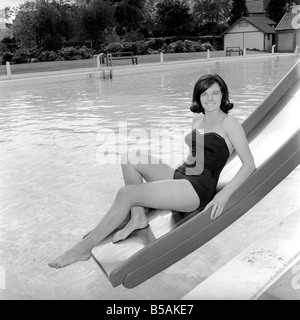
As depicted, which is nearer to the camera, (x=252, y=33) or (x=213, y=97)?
(x=213, y=97)

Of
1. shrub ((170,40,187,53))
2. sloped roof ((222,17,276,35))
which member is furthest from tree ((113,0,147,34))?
sloped roof ((222,17,276,35))

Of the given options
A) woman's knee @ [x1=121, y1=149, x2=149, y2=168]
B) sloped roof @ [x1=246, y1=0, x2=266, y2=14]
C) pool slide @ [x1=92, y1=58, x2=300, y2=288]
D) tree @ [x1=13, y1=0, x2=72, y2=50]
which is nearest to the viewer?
pool slide @ [x1=92, y1=58, x2=300, y2=288]

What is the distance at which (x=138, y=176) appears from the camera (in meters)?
2.83

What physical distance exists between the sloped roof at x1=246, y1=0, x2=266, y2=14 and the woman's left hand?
172 feet

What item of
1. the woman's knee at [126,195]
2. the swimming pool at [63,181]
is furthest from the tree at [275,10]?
the woman's knee at [126,195]

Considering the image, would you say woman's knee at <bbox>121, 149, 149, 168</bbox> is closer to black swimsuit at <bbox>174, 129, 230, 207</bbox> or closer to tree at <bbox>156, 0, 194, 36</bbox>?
black swimsuit at <bbox>174, 129, 230, 207</bbox>

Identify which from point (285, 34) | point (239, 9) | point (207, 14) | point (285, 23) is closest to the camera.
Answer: point (285, 34)

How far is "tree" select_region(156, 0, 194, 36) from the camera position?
41500mm

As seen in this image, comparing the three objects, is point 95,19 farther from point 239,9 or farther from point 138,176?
point 138,176

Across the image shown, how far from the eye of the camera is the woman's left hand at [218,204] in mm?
2639

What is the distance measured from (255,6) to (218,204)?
5587 cm

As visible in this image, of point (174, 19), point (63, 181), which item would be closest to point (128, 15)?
point (174, 19)

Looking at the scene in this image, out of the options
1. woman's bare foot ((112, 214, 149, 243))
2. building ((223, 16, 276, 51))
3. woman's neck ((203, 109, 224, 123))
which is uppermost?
building ((223, 16, 276, 51))

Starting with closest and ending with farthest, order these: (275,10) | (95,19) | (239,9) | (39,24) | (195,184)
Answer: (195,184)
(39,24)
(95,19)
(275,10)
(239,9)
